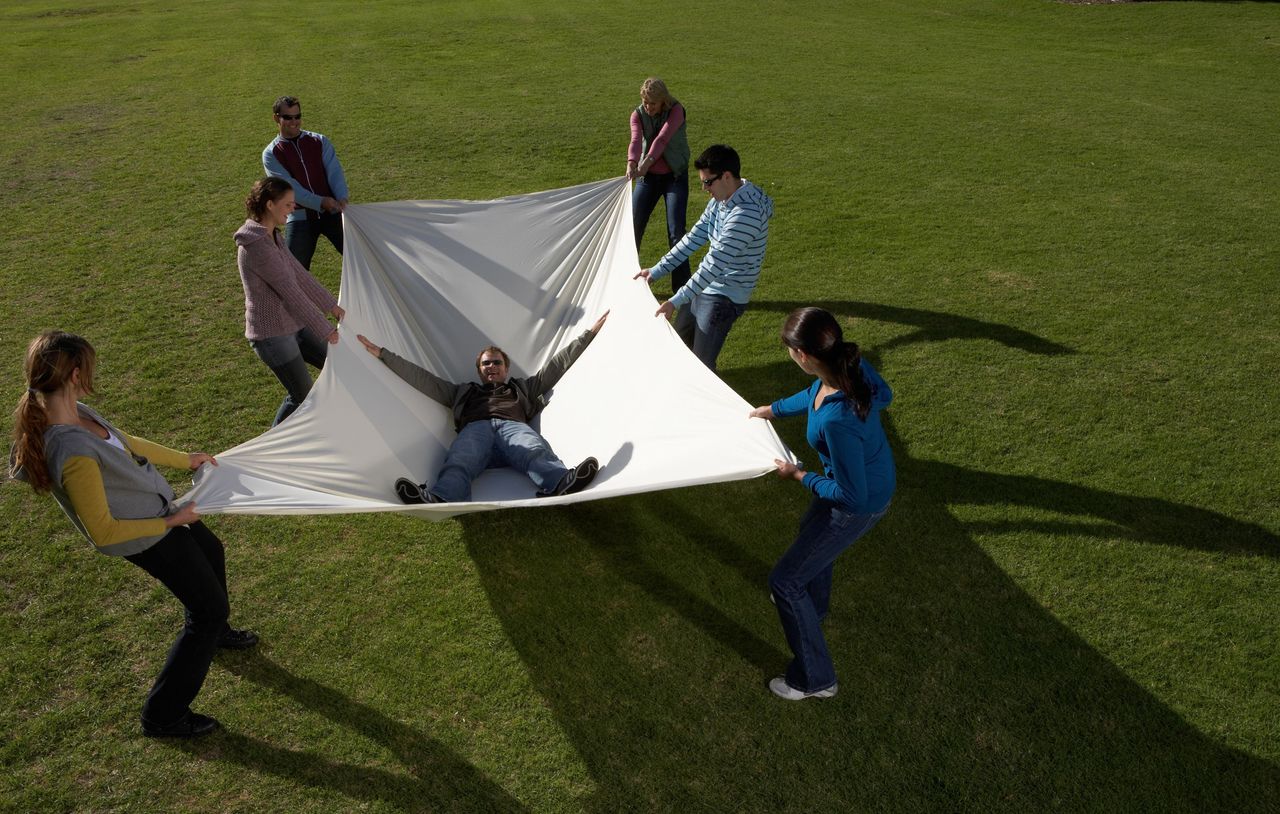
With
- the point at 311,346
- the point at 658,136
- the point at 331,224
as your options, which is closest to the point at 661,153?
the point at 658,136

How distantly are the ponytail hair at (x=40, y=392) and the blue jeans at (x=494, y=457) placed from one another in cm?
159

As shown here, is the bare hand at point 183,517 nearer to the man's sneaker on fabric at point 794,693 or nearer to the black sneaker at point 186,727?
the black sneaker at point 186,727

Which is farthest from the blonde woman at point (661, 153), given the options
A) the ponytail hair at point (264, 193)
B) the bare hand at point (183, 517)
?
the bare hand at point (183, 517)

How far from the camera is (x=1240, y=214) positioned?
28.0ft

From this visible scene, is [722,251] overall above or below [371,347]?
above

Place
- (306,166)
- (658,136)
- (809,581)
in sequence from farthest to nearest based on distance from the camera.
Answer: (658,136), (306,166), (809,581)

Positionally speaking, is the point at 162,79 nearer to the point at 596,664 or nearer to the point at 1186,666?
→ the point at 596,664

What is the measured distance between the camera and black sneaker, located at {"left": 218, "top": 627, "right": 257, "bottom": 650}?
12.1 ft

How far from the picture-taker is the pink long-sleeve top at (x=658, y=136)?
242 inches

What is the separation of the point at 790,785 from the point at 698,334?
2557 millimetres

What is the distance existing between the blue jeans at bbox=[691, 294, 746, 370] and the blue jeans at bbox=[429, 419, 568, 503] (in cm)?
111

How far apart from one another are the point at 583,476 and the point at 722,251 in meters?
1.53

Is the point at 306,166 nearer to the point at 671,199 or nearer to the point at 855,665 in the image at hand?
the point at 671,199

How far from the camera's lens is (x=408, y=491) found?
375 centimetres
